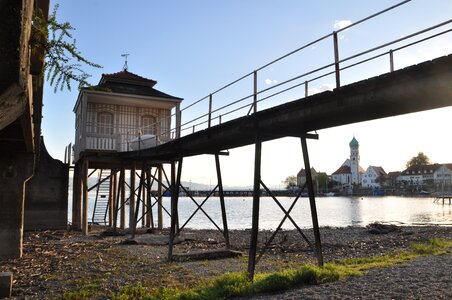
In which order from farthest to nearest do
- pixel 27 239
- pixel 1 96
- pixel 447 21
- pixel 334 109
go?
pixel 27 239
pixel 334 109
pixel 447 21
pixel 1 96

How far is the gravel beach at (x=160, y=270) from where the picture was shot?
8.53 m

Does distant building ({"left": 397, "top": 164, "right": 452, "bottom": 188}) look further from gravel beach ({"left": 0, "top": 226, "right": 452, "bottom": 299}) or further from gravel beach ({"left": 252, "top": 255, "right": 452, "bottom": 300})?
gravel beach ({"left": 252, "top": 255, "right": 452, "bottom": 300})

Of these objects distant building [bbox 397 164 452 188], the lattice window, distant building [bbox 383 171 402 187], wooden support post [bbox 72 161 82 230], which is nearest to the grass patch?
the lattice window

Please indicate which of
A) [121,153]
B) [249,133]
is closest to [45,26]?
[249,133]

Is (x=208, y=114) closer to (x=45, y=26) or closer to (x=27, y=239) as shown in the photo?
(x=45, y=26)

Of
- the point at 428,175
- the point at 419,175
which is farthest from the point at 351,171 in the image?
the point at 428,175

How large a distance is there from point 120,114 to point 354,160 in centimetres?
15428

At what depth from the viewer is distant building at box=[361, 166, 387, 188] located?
157500 millimetres

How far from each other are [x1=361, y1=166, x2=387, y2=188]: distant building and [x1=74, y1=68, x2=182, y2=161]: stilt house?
14636 centimetres

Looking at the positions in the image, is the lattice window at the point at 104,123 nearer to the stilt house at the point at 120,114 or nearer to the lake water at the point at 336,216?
the stilt house at the point at 120,114

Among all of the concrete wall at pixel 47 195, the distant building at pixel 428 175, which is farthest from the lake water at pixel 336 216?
the distant building at pixel 428 175

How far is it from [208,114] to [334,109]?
5.38 meters

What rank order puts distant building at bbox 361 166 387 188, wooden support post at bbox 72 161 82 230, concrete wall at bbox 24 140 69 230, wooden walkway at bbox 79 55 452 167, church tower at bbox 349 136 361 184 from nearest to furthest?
wooden walkway at bbox 79 55 452 167 → concrete wall at bbox 24 140 69 230 → wooden support post at bbox 72 161 82 230 → distant building at bbox 361 166 387 188 → church tower at bbox 349 136 361 184

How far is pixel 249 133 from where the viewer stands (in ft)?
35.3
